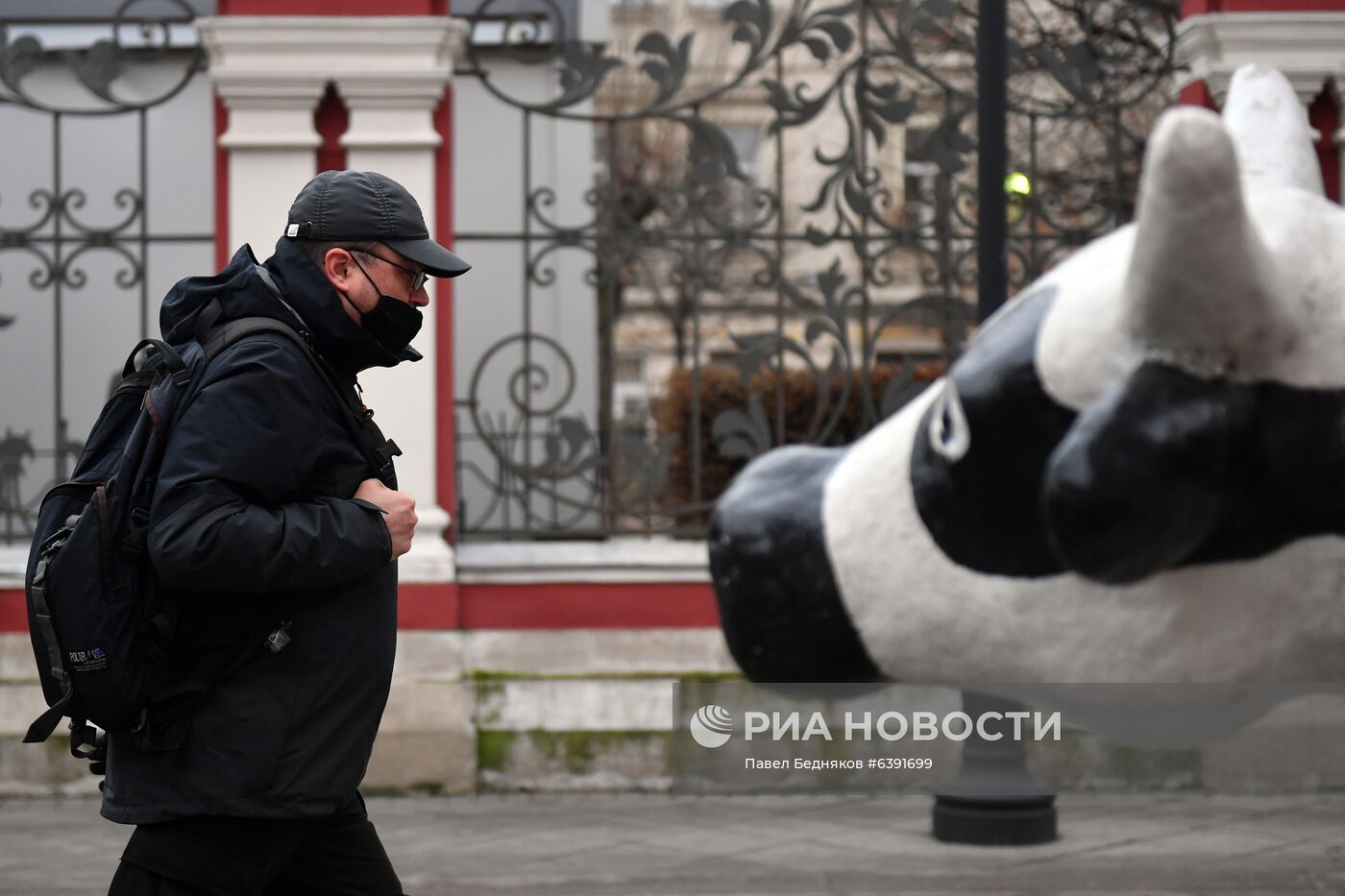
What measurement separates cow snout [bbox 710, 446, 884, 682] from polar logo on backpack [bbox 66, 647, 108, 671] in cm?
86

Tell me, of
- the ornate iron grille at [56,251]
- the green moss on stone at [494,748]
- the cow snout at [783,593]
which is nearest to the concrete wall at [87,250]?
the ornate iron grille at [56,251]

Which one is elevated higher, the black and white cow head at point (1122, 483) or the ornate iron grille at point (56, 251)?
the ornate iron grille at point (56, 251)

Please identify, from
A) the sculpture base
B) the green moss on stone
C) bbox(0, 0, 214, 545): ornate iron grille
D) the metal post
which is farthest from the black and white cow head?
bbox(0, 0, 214, 545): ornate iron grille

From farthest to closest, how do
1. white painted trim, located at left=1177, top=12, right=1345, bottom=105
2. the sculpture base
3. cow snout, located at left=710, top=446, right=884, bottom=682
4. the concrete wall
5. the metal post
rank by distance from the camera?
the concrete wall, white painted trim, located at left=1177, top=12, right=1345, bottom=105, the sculpture base, the metal post, cow snout, located at left=710, top=446, right=884, bottom=682

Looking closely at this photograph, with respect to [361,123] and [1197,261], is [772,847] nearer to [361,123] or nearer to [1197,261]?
[361,123]

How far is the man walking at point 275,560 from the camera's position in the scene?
93.7 inches

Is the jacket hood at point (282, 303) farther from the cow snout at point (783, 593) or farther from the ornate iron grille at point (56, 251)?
the ornate iron grille at point (56, 251)

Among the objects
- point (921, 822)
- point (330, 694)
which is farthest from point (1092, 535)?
point (921, 822)

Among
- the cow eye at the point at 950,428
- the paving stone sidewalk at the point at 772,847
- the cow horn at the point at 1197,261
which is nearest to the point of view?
the cow horn at the point at 1197,261

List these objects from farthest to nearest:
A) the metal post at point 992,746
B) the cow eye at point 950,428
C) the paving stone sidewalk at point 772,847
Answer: the paving stone sidewalk at point 772,847
the metal post at point 992,746
the cow eye at point 950,428

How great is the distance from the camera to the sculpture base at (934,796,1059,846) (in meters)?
6.16

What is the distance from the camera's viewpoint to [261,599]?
245 centimetres

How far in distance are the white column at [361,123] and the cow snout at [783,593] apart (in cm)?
501

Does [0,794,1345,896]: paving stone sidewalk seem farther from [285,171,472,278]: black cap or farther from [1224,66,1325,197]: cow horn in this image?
[1224,66,1325,197]: cow horn
